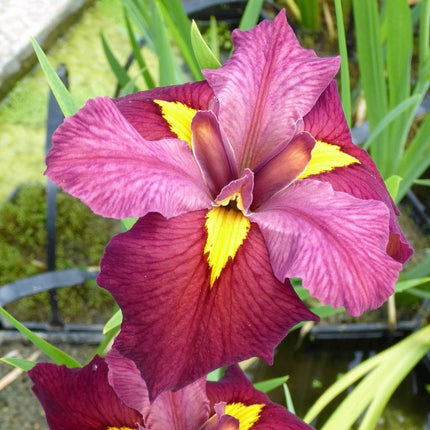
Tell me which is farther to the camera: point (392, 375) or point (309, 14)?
point (309, 14)

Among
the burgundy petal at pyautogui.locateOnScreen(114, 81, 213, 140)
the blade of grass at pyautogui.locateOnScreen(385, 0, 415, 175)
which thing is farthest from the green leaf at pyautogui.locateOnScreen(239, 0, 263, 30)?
the burgundy petal at pyautogui.locateOnScreen(114, 81, 213, 140)

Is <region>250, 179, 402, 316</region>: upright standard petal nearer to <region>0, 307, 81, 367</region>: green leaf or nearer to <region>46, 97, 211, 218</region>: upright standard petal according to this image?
<region>46, 97, 211, 218</region>: upright standard petal

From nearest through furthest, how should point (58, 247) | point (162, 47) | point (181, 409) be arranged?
point (181, 409), point (162, 47), point (58, 247)

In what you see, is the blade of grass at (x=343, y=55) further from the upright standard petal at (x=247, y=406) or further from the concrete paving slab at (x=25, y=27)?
the concrete paving slab at (x=25, y=27)

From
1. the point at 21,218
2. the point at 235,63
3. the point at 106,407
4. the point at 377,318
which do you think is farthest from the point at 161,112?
the point at 21,218

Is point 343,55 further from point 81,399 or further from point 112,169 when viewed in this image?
point 81,399

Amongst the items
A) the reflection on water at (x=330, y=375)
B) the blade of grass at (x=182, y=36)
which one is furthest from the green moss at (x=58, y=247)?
the blade of grass at (x=182, y=36)

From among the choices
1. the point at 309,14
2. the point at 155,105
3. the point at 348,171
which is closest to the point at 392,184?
the point at 348,171
